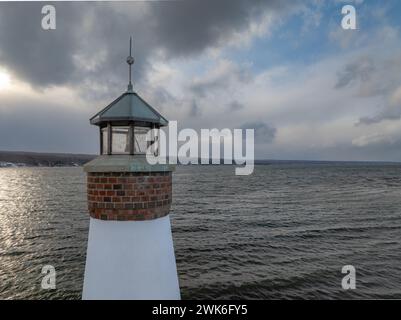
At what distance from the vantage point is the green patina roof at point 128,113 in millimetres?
3217

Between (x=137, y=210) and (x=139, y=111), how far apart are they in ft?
3.96

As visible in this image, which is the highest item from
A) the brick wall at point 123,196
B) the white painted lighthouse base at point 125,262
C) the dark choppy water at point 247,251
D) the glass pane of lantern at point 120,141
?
the glass pane of lantern at point 120,141

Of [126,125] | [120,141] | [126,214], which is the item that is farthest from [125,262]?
[126,125]

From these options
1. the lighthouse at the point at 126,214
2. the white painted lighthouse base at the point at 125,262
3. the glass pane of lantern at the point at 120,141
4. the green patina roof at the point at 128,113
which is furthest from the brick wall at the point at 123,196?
the green patina roof at the point at 128,113

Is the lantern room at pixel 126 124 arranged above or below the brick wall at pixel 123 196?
above

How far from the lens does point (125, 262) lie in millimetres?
3102

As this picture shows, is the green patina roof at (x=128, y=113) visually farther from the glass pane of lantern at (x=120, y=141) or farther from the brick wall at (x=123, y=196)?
the brick wall at (x=123, y=196)

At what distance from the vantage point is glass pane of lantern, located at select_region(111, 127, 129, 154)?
330 cm

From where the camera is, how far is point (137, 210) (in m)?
3.19

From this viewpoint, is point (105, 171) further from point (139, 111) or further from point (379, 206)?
point (379, 206)

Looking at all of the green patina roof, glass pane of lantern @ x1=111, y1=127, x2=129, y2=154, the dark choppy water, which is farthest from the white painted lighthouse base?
the dark choppy water

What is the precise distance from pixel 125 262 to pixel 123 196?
763 mm
